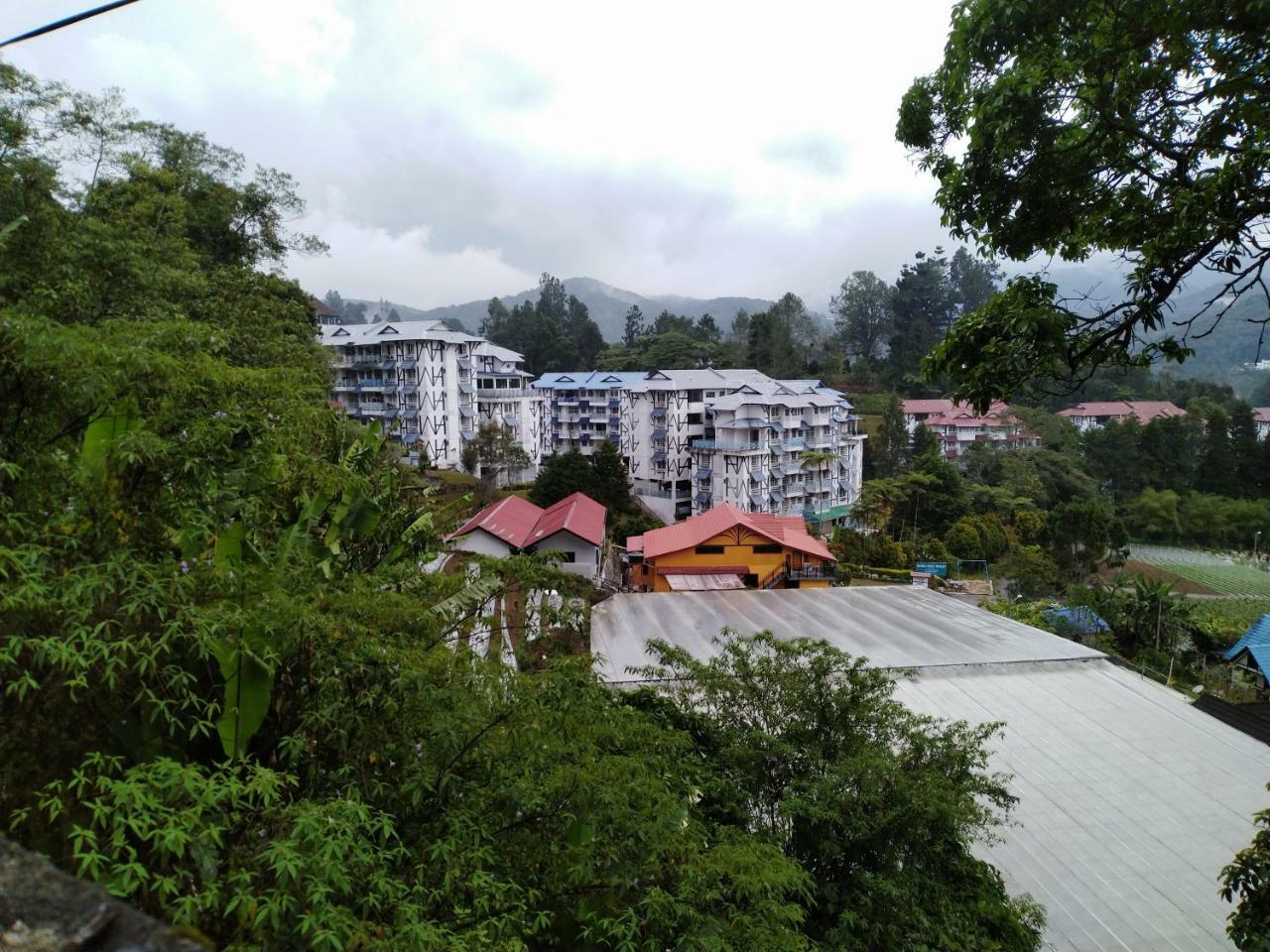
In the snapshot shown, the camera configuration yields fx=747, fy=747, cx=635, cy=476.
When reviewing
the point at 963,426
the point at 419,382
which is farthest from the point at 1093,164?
the point at 963,426

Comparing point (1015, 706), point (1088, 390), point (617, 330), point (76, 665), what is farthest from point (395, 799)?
point (617, 330)

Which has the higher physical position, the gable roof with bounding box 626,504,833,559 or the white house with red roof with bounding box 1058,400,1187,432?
the white house with red roof with bounding box 1058,400,1187,432

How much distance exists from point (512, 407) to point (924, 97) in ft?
104

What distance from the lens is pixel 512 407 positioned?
35031 mm

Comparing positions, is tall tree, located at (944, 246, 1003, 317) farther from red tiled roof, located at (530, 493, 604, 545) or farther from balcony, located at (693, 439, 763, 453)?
red tiled roof, located at (530, 493, 604, 545)

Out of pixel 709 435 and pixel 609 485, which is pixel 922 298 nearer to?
pixel 709 435

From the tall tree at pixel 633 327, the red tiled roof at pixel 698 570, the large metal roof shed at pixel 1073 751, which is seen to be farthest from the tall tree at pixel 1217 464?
the tall tree at pixel 633 327

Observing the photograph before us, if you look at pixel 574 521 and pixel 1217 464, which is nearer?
pixel 574 521

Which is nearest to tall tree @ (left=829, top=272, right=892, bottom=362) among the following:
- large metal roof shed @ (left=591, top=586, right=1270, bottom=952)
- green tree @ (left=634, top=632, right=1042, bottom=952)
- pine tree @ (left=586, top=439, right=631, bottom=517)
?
pine tree @ (left=586, top=439, right=631, bottom=517)

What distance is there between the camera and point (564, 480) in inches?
993

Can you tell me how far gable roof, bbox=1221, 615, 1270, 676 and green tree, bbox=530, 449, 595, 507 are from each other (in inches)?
698

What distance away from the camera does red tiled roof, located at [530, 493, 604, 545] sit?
61.4ft

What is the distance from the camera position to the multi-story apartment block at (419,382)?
1201 inches

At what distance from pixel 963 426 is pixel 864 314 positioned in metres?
19.4
